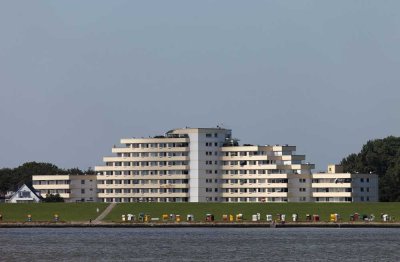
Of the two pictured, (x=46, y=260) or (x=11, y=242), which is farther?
(x=11, y=242)

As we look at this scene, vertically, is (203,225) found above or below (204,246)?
above

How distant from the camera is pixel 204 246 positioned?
123m

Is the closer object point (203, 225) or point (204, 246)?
point (204, 246)

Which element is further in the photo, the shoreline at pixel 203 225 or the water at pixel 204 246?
the shoreline at pixel 203 225

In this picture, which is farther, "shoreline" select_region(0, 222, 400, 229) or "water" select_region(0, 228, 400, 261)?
"shoreline" select_region(0, 222, 400, 229)

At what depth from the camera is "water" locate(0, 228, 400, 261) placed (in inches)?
4198

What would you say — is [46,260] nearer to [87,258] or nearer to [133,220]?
[87,258]

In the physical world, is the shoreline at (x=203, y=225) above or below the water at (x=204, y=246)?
above

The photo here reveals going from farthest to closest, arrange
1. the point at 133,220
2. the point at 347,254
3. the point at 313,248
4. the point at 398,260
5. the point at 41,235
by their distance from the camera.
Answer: the point at 133,220 → the point at 41,235 → the point at 313,248 → the point at 347,254 → the point at 398,260

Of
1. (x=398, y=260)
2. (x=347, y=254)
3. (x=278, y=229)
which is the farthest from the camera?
(x=278, y=229)

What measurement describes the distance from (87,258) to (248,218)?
9275cm

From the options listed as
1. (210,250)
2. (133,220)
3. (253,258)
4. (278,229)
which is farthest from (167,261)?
(133,220)

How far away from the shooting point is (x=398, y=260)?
10075cm

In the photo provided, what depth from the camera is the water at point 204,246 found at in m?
107
